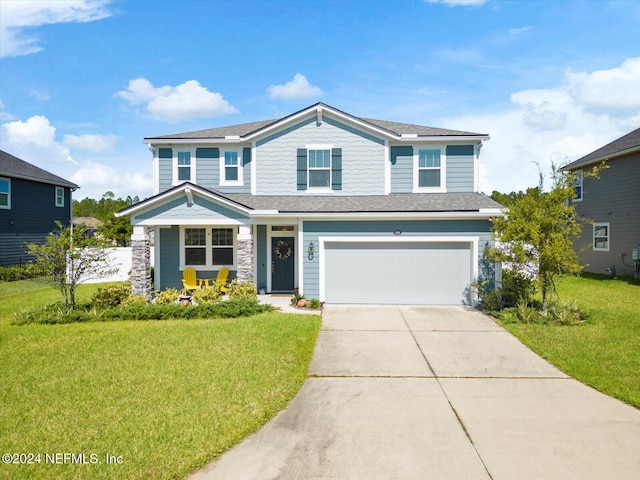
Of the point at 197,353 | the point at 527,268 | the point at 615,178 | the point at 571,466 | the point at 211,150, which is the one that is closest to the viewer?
the point at 571,466

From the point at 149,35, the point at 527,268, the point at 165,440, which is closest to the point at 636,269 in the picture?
the point at 527,268

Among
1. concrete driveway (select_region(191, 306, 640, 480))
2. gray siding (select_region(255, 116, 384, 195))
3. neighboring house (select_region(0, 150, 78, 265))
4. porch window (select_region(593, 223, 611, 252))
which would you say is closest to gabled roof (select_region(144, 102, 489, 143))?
gray siding (select_region(255, 116, 384, 195))

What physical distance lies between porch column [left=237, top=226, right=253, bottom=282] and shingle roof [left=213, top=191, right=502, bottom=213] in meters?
0.88

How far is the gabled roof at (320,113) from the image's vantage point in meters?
14.2

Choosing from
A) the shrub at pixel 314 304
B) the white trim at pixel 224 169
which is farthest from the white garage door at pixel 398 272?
the white trim at pixel 224 169

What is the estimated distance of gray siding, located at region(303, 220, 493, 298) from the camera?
41.0 ft

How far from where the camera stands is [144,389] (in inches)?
237

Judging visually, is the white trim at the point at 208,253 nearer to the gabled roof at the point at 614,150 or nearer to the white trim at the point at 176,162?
the white trim at the point at 176,162

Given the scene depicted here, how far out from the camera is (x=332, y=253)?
13078 mm

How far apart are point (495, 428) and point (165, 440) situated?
13.0ft

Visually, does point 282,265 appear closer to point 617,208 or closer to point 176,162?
point 176,162

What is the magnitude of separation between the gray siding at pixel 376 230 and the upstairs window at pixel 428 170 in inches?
96.1

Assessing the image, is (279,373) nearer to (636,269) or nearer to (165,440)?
(165,440)

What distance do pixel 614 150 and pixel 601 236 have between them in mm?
4322
